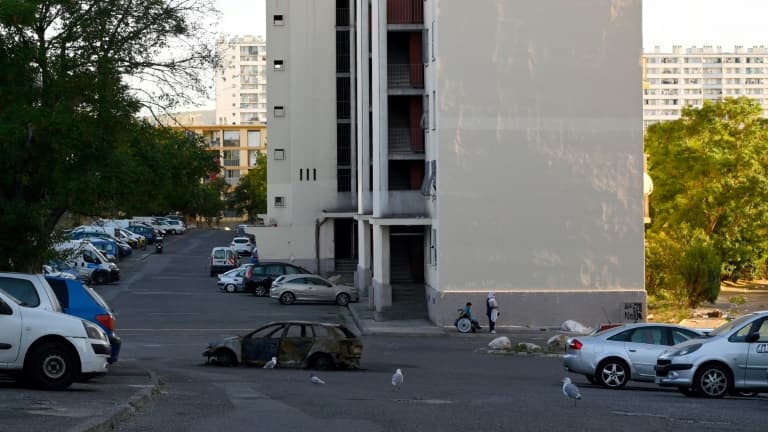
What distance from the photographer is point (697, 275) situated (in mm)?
52094

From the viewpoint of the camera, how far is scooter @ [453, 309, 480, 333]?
38.2m

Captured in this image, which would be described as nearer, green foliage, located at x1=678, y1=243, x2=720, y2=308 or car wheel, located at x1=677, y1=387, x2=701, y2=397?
car wheel, located at x1=677, y1=387, x2=701, y2=397

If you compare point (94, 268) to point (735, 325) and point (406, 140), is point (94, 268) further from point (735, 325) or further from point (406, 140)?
point (735, 325)

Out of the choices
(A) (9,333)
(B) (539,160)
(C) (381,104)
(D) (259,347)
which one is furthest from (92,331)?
(C) (381,104)

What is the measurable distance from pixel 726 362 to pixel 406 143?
1091 inches

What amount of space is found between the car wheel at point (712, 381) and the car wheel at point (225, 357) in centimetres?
1141

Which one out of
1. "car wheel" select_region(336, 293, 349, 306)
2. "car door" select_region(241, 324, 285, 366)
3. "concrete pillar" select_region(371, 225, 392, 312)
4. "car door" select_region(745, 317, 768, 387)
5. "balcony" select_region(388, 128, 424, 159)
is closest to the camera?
"car door" select_region(745, 317, 768, 387)

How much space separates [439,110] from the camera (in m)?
40.0

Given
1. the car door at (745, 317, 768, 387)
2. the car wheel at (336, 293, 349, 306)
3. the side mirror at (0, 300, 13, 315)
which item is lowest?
the car wheel at (336, 293, 349, 306)

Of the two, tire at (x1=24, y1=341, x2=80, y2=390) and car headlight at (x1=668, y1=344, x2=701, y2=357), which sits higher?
tire at (x1=24, y1=341, x2=80, y2=390)

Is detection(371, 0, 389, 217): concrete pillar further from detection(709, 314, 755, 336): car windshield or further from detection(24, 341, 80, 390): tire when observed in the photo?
detection(24, 341, 80, 390): tire

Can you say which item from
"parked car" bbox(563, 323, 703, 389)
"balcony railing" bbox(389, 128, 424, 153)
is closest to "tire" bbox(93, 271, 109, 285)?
"balcony railing" bbox(389, 128, 424, 153)

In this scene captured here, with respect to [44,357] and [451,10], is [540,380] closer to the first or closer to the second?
[44,357]

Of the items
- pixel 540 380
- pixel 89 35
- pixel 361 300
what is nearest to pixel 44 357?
pixel 89 35
